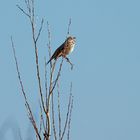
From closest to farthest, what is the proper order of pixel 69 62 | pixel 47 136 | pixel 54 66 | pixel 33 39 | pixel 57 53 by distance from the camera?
pixel 47 136 → pixel 33 39 → pixel 54 66 → pixel 69 62 → pixel 57 53

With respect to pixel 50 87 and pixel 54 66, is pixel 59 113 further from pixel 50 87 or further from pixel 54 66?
pixel 54 66

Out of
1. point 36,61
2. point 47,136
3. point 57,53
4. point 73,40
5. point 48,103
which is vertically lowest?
point 47,136

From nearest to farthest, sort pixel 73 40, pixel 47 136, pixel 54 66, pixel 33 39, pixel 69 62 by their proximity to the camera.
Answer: pixel 47 136 → pixel 33 39 → pixel 54 66 → pixel 69 62 → pixel 73 40

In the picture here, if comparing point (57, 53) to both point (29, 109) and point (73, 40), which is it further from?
point (29, 109)

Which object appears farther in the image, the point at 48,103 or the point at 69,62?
the point at 69,62

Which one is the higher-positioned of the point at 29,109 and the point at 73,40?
the point at 73,40

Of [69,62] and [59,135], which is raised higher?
[69,62]

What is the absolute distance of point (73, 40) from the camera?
10.2 m

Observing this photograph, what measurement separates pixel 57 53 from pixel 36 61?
336 centimetres

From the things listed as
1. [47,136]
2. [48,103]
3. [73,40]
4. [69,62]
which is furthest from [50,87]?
[73,40]

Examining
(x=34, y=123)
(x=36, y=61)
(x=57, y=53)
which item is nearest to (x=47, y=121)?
(x=34, y=123)

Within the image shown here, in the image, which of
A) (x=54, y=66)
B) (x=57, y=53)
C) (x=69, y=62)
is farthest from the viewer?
(x=57, y=53)

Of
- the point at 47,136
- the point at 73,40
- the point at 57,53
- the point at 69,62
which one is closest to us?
the point at 47,136

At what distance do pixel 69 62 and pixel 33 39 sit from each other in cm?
209
